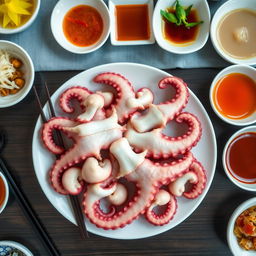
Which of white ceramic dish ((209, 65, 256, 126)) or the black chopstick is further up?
white ceramic dish ((209, 65, 256, 126))

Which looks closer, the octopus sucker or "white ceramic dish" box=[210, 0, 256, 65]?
the octopus sucker

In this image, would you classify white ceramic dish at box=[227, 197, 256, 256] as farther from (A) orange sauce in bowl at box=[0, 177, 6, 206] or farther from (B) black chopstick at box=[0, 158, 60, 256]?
(A) orange sauce in bowl at box=[0, 177, 6, 206]

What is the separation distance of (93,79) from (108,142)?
37cm

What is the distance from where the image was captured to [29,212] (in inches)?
77.9

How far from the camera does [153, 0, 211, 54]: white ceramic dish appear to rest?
1933mm

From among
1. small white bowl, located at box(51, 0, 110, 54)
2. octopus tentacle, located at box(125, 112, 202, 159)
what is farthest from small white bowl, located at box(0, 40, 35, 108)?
octopus tentacle, located at box(125, 112, 202, 159)

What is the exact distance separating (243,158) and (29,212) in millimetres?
1259

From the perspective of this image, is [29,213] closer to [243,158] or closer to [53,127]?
[53,127]

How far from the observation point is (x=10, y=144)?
2.01 m

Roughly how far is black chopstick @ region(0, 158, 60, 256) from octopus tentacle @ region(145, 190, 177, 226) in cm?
A: 62

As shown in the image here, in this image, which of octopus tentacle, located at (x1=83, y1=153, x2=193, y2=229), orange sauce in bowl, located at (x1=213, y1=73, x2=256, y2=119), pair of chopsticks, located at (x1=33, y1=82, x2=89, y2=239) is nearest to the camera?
octopus tentacle, located at (x1=83, y1=153, x2=193, y2=229)

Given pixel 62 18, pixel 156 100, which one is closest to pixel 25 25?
pixel 62 18

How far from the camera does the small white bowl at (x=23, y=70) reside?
189 cm

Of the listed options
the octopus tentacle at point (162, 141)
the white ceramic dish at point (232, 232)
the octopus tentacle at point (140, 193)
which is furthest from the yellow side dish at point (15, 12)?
the white ceramic dish at point (232, 232)
